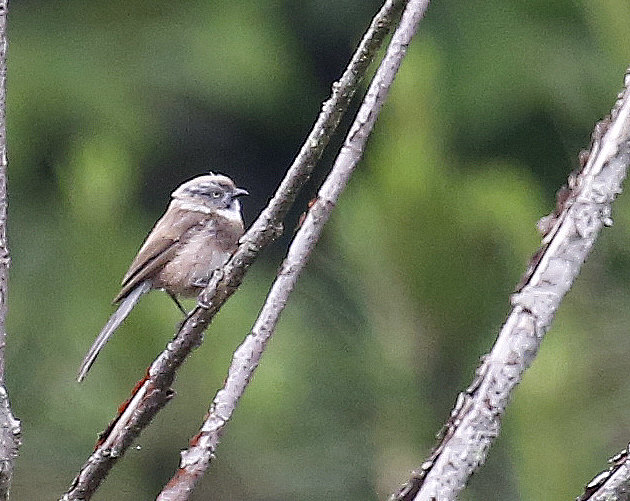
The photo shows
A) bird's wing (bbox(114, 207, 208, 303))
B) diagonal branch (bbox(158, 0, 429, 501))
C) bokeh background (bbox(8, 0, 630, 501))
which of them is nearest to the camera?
diagonal branch (bbox(158, 0, 429, 501))

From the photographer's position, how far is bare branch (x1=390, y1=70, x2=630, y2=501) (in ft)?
4.39

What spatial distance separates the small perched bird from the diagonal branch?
1540 mm

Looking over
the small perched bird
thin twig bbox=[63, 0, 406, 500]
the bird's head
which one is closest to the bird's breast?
the small perched bird

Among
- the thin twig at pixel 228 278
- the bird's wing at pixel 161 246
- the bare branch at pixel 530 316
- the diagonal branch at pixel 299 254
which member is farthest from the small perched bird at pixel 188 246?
the bare branch at pixel 530 316

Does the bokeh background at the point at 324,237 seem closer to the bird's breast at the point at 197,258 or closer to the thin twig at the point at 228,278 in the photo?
the bird's breast at the point at 197,258

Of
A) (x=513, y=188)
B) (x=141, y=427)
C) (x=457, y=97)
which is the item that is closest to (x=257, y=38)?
(x=457, y=97)

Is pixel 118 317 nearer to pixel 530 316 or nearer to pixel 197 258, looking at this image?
pixel 197 258

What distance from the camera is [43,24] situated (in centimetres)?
572

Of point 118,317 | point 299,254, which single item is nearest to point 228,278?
point 299,254

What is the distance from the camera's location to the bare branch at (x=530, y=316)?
1339 mm

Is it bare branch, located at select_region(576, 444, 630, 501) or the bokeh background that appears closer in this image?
bare branch, located at select_region(576, 444, 630, 501)

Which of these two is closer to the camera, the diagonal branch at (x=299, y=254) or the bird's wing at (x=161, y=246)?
the diagonal branch at (x=299, y=254)

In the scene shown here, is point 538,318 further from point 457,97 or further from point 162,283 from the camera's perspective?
point 457,97

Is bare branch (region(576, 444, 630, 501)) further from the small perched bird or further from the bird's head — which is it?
the bird's head
